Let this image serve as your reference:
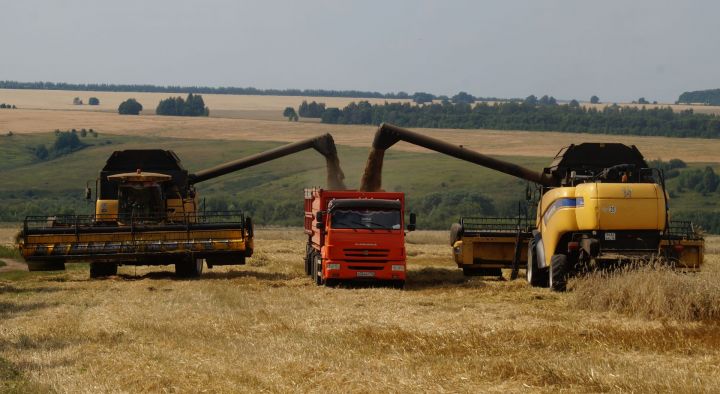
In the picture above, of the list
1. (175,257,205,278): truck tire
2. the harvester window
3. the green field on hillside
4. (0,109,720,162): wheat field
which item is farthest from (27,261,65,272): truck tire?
(0,109,720,162): wheat field

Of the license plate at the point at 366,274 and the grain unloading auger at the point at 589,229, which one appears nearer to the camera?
the grain unloading auger at the point at 589,229

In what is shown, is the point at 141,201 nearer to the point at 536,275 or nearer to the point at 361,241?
the point at 361,241

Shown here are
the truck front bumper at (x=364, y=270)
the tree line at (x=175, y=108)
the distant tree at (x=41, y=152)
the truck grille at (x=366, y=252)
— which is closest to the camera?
the truck front bumper at (x=364, y=270)

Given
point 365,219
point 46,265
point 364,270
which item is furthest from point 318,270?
point 46,265

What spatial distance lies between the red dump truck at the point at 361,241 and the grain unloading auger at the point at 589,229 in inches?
137

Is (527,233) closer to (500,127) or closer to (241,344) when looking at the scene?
(241,344)

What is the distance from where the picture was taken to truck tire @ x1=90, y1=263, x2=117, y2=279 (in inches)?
1325

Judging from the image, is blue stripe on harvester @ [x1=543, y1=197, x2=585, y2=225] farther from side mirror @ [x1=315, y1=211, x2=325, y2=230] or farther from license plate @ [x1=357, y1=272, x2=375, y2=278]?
side mirror @ [x1=315, y1=211, x2=325, y2=230]

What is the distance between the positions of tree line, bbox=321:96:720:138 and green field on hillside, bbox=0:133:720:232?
35.9 m

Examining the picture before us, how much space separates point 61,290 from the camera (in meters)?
28.9

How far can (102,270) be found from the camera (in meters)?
34.0

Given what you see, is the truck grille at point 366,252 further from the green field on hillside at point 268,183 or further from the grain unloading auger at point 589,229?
the green field on hillside at point 268,183

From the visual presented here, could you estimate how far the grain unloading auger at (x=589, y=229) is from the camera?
26.2m

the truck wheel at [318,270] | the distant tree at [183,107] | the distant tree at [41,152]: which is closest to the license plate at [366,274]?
the truck wheel at [318,270]
